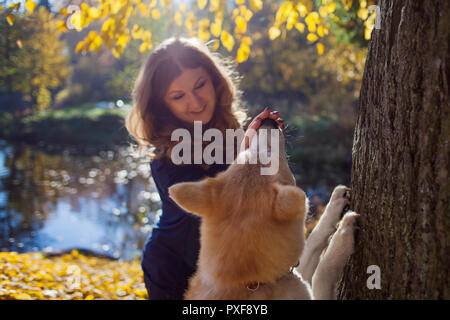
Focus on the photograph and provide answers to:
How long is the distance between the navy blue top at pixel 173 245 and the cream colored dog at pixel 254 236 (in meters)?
0.70

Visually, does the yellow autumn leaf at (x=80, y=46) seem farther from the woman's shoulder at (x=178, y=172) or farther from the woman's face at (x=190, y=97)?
the woman's shoulder at (x=178, y=172)

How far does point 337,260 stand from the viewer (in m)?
2.25

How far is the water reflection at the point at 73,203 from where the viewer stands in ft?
28.7

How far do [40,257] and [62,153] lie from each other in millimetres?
12144

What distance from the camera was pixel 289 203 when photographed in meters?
1.97

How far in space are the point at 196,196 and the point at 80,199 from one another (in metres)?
10.5

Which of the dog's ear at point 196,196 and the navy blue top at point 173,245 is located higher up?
the dog's ear at point 196,196

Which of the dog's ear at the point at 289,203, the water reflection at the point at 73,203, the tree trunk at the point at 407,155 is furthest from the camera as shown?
the water reflection at the point at 73,203

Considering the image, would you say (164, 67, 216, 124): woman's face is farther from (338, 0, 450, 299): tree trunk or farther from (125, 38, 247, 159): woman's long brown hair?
(338, 0, 450, 299): tree trunk

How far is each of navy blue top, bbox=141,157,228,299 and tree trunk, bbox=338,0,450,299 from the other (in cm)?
139

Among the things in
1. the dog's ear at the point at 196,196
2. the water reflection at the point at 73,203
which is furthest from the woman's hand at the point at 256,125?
the water reflection at the point at 73,203

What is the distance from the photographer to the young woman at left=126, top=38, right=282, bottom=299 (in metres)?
3.11

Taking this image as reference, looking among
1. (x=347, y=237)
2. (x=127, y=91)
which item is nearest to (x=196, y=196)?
(x=347, y=237)

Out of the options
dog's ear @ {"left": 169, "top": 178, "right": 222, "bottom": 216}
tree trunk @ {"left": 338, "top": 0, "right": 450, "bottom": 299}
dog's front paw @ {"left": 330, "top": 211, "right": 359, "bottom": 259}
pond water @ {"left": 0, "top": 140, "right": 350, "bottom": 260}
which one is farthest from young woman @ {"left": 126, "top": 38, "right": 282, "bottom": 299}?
pond water @ {"left": 0, "top": 140, "right": 350, "bottom": 260}
